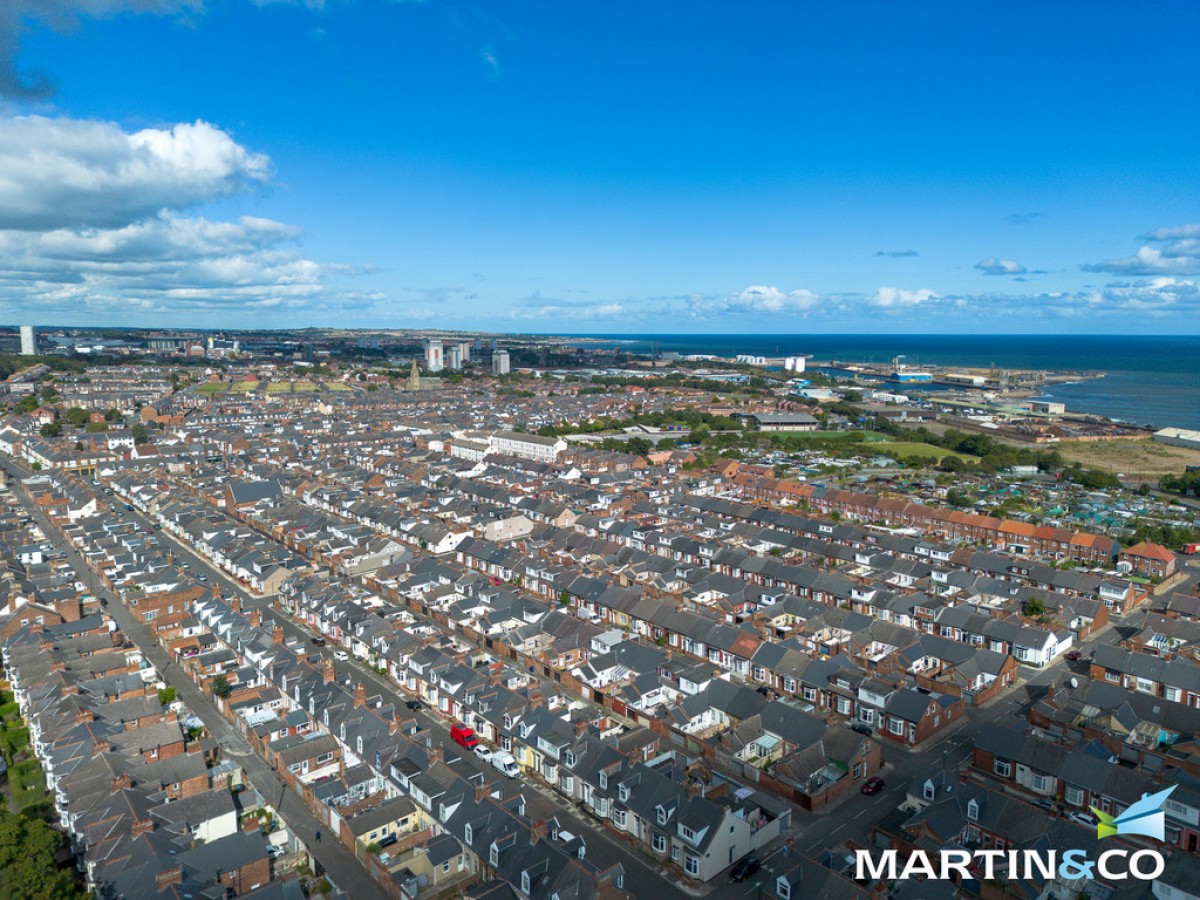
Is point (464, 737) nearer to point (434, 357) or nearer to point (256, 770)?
point (256, 770)

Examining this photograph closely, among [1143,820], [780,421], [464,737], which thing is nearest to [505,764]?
[464,737]

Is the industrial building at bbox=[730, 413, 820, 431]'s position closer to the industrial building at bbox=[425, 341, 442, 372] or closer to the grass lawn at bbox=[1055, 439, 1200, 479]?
the grass lawn at bbox=[1055, 439, 1200, 479]

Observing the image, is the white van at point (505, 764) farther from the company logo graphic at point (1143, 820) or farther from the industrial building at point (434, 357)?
the industrial building at point (434, 357)

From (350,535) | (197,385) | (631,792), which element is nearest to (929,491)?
(350,535)

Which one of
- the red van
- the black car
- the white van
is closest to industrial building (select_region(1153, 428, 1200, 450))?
the black car

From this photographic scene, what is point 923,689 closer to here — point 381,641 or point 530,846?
point 530,846

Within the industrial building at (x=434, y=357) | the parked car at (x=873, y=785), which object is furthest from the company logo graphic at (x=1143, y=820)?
the industrial building at (x=434, y=357)
